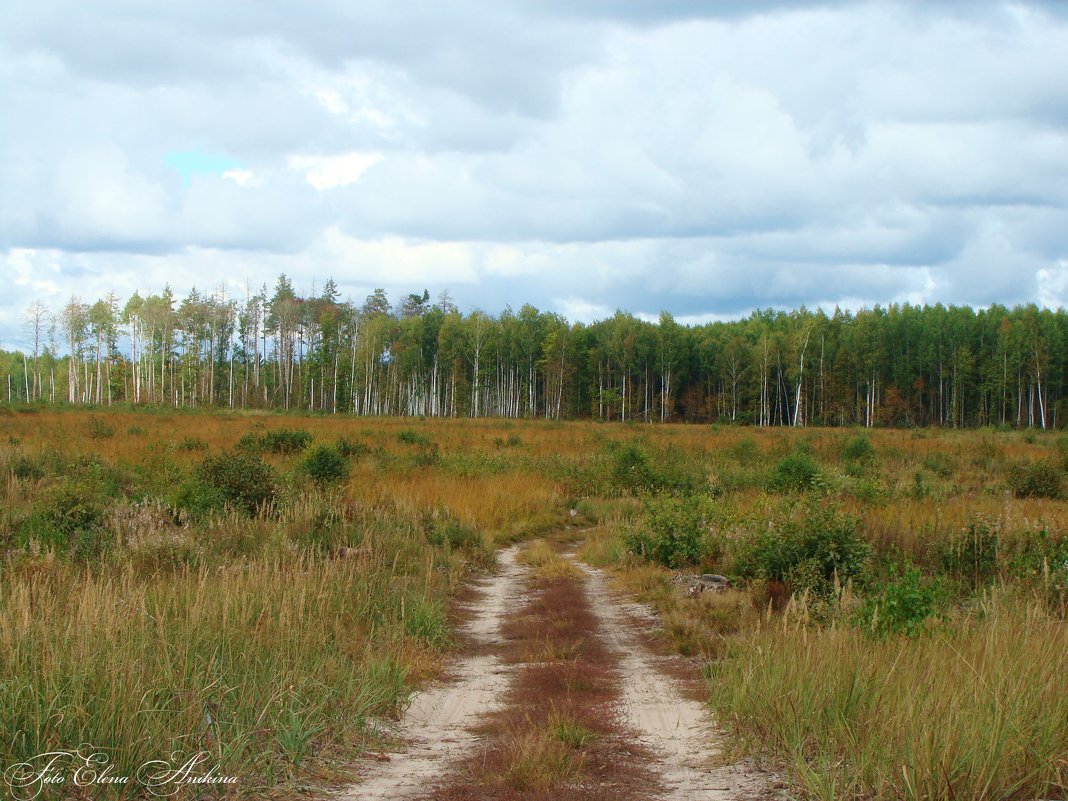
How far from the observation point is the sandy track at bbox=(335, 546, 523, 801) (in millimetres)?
5254

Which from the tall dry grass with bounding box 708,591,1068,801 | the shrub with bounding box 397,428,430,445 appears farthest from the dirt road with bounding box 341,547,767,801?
the shrub with bounding box 397,428,430,445

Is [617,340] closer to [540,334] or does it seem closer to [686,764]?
[540,334]

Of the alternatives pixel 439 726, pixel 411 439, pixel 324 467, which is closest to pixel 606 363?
pixel 411 439

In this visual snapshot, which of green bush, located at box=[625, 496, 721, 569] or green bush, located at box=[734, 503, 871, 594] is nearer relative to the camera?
green bush, located at box=[734, 503, 871, 594]

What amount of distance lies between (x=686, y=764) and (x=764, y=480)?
62.0 ft

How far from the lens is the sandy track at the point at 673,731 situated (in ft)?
→ 17.0

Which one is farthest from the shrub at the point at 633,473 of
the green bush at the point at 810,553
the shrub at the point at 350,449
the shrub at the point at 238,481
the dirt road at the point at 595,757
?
the dirt road at the point at 595,757

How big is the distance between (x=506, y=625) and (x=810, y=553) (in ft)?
12.6

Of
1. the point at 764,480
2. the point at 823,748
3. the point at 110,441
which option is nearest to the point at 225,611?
the point at 823,748

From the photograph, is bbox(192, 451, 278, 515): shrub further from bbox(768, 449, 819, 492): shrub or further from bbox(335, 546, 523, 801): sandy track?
bbox(768, 449, 819, 492): shrub

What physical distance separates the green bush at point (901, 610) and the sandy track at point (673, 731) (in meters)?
1.85

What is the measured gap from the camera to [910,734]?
15.3 feet

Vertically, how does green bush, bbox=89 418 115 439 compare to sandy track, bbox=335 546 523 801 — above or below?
above

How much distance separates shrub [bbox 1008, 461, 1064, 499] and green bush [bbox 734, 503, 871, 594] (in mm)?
13678
